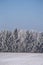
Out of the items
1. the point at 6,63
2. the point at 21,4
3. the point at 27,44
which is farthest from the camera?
the point at 27,44

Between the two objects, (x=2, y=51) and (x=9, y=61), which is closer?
(x=9, y=61)

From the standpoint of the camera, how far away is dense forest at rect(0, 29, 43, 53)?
4.09 metres

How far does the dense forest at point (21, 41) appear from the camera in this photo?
4.09 meters

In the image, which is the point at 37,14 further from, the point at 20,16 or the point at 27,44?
the point at 27,44

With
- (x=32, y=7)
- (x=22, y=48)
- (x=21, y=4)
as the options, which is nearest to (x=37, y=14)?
(x=32, y=7)

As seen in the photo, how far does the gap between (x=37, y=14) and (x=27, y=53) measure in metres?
1.14

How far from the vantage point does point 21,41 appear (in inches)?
163

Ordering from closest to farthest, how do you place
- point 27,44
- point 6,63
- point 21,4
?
point 6,63 → point 21,4 → point 27,44

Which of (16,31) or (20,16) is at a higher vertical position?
(20,16)

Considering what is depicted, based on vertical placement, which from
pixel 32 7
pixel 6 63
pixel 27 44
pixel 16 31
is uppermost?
pixel 32 7

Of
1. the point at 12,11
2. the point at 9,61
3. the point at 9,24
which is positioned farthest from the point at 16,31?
the point at 9,61

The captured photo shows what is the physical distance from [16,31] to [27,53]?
71cm

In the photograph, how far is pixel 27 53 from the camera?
407cm

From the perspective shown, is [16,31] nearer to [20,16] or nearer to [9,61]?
[20,16]
